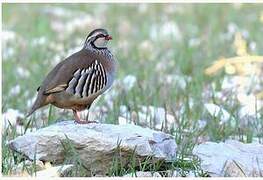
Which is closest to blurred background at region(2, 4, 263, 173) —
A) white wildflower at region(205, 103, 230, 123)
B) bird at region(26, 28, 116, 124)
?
white wildflower at region(205, 103, 230, 123)

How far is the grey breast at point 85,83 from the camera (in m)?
4.79

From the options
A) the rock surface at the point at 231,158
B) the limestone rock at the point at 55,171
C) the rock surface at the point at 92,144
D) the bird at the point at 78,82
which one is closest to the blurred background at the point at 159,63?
the rock surface at the point at 231,158

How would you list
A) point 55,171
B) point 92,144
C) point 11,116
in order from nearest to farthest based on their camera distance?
point 55,171 → point 92,144 → point 11,116

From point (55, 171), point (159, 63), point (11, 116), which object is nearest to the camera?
point (55, 171)

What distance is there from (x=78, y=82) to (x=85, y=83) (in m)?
0.04

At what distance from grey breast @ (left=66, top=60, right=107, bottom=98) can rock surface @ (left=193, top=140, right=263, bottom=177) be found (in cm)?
63

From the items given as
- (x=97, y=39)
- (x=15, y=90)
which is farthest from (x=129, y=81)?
(x=97, y=39)

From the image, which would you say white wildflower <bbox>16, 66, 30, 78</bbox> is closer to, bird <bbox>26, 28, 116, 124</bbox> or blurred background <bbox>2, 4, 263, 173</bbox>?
blurred background <bbox>2, 4, 263, 173</bbox>

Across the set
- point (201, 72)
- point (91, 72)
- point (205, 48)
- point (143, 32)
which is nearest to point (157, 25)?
point (143, 32)

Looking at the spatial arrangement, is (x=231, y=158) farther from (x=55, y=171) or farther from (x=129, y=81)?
(x=129, y=81)

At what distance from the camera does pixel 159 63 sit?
8.46 meters

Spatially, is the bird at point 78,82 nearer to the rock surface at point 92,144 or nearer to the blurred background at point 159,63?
the rock surface at point 92,144

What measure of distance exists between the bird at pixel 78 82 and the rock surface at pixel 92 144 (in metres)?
0.14

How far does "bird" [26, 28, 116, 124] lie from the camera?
479cm
